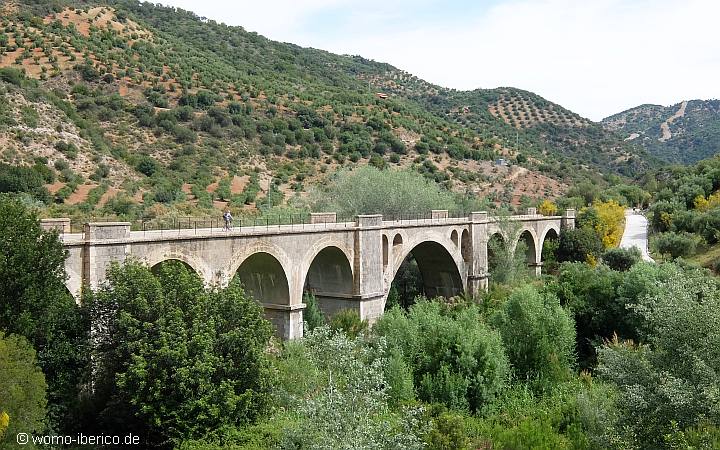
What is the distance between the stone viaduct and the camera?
1557 centimetres

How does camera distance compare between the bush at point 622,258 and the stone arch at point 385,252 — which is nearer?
the stone arch at point 385,252

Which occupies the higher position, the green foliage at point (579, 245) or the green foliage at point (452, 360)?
the green foliage at point (579, 245)

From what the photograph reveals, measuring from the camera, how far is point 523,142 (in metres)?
94.4

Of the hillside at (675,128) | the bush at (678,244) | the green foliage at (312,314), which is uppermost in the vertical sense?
the hillside at (675,128)

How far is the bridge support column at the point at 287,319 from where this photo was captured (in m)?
21.8

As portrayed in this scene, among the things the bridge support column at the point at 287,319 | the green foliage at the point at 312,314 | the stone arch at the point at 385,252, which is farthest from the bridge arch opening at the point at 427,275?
the bridge support column at the point at 287,319

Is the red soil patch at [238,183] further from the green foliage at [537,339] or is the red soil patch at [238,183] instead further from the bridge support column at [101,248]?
the bridge support column at [101,248]

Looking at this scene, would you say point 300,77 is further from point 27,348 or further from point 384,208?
point 27,348

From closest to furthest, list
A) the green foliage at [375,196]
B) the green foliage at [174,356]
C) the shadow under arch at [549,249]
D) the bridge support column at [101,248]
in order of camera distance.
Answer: the green foliage at [174,356] → the bridge support column at [101,248] → the green foliage at [375,196] → the shadow under arch at [549,249]

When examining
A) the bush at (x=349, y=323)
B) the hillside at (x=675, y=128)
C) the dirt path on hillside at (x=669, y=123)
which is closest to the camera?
the bush at (x=349, y=323)

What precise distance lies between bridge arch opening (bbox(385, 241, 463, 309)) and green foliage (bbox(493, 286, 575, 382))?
9.76 meters

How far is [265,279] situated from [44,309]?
996 centimetres

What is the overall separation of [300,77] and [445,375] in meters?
63.3

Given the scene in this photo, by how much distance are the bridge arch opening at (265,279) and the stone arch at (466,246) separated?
1495 centimetres
